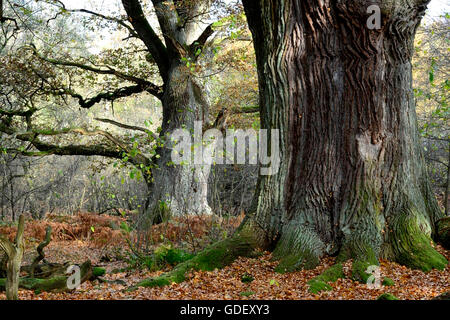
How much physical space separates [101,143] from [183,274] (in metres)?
8.11

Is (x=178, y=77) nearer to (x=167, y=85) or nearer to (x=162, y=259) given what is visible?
(x=167, y=85)

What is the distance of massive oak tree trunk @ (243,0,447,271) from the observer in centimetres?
546

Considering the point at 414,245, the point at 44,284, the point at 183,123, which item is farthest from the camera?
the point at 183,123

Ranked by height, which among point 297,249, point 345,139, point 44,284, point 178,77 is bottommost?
point 44,284

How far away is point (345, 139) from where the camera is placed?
5590 millimetres

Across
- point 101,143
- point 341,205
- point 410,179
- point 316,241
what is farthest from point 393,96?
point 101,143
